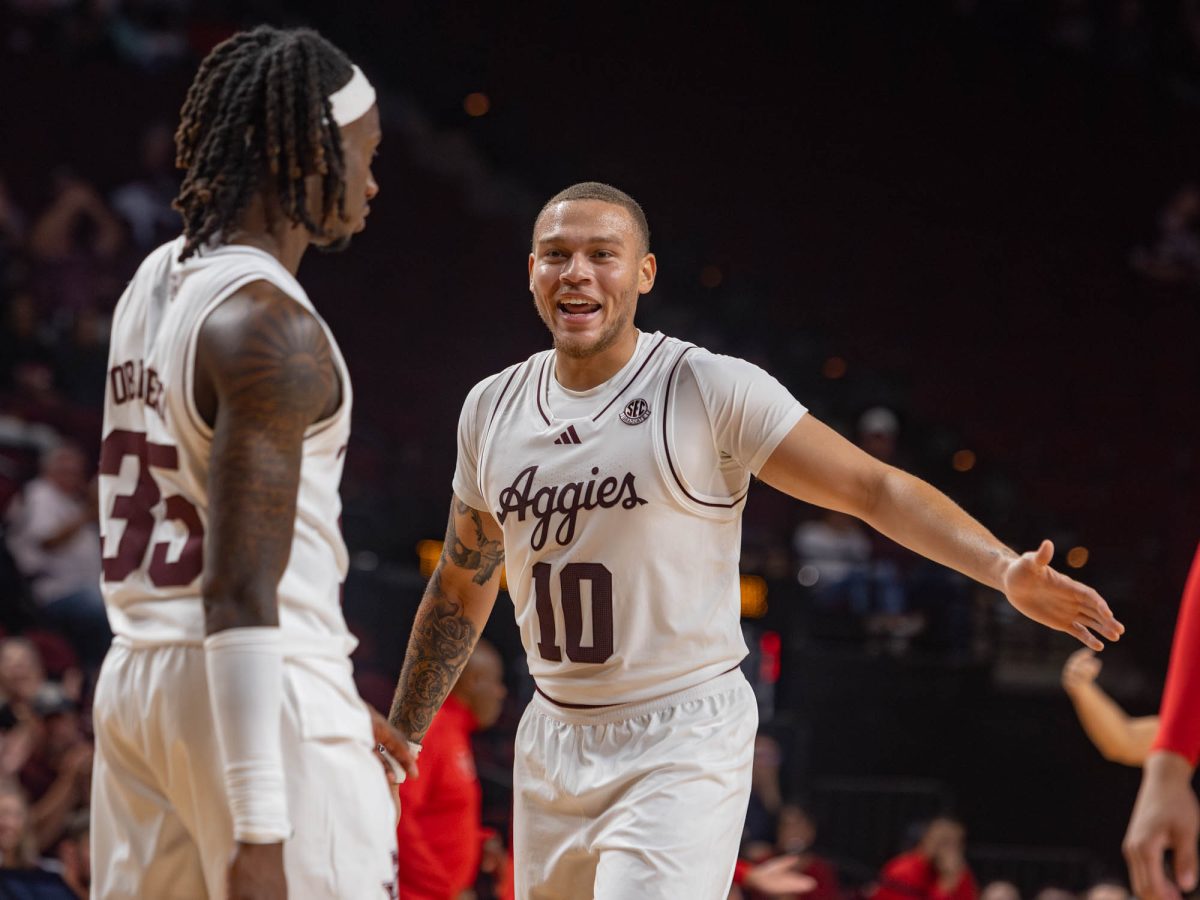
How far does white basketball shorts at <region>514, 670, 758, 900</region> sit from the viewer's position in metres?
3.67

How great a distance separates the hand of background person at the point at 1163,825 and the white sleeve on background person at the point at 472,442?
2.01 meters

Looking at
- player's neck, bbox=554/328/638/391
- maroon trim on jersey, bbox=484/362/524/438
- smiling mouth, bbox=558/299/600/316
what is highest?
smiling mouth, bbox=558/299/600/316

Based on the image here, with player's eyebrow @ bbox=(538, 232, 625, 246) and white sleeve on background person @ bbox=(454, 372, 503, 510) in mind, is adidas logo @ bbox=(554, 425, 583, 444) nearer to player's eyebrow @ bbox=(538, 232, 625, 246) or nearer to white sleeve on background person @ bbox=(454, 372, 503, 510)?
white sleeve on background person @ bbox=(454, 372, 503, 510)

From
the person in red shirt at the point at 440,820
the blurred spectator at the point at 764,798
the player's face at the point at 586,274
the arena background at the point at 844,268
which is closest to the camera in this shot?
the player's face at the point at 586,274

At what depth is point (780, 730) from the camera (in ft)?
32.9

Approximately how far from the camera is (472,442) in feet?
14.1

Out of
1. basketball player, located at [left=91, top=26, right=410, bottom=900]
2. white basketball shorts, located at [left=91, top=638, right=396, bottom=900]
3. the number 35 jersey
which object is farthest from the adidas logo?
white basketball shorts, located at [left=91, top=638, right=396, bottom=900]

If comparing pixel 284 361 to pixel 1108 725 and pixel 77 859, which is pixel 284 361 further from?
pixel 1108 725

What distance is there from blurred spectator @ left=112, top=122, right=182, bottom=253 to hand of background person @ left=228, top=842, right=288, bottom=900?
369 inches

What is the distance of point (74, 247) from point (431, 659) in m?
7.64

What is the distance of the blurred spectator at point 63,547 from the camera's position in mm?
8445

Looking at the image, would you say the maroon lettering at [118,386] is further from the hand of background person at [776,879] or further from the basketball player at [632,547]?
the hand of background person at [776,879]

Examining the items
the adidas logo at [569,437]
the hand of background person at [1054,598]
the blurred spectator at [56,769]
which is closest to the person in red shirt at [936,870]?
the blurred spectator at [56,769]

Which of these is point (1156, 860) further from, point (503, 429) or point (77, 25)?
point (77, 25)
